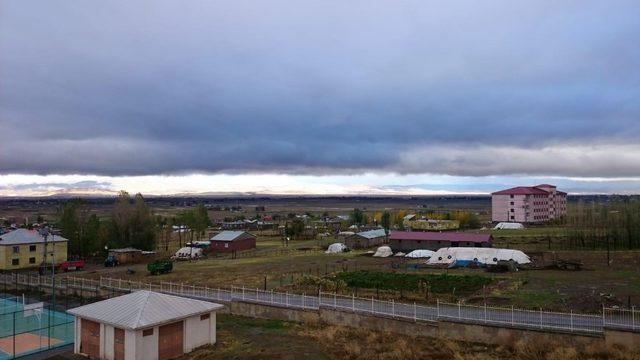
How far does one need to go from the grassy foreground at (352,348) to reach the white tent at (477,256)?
27.6 m

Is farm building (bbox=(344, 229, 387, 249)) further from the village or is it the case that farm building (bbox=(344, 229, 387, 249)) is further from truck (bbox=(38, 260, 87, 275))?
truck (bbox=(38, 260, 87, 275))

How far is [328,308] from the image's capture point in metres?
29.0

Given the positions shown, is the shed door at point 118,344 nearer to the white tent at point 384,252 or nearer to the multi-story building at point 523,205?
the white tent at point 384,252

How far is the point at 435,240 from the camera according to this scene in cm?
6150

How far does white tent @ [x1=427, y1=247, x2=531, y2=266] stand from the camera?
4966cm

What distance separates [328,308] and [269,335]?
4.23 meters

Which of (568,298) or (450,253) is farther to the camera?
(450,253)

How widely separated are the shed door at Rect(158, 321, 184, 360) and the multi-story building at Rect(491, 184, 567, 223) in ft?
326

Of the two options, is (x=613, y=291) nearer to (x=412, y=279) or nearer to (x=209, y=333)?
(x=412, y=279)

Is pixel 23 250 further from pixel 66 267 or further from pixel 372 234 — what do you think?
pixel 372 234

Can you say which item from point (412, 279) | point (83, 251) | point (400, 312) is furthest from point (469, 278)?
point (83, 251)

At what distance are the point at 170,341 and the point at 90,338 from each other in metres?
4.17

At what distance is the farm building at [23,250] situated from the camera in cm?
5688

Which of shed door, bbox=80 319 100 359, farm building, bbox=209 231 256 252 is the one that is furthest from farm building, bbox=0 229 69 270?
shed door, bbox=80 319 100 359
